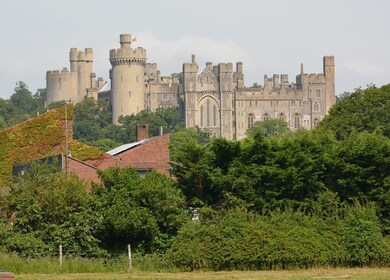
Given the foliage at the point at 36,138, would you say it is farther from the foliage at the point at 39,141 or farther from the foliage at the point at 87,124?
the foliage at the point at 87,124

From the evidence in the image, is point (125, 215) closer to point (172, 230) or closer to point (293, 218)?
point (172, 230)

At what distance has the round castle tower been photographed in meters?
195

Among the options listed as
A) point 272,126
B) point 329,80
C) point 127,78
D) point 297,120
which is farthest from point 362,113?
point 329,80

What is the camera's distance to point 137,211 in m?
43.0

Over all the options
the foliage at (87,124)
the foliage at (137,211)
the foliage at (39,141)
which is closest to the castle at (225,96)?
the foliage at (87,124)

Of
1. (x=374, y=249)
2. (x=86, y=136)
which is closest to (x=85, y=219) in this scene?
(x=374, y=249)

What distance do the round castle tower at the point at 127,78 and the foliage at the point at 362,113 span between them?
11340 cm

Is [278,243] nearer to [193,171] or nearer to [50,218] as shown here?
[193,171]

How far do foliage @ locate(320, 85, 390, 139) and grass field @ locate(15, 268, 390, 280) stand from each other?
36.5 meters

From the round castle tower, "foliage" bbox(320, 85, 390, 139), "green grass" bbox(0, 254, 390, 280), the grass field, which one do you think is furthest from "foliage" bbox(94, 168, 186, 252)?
the round castle tower

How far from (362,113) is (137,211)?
37.6 metres

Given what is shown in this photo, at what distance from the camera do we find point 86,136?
18988cm

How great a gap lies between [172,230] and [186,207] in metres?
1.79

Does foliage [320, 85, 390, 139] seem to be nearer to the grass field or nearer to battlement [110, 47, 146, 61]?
the grass field
